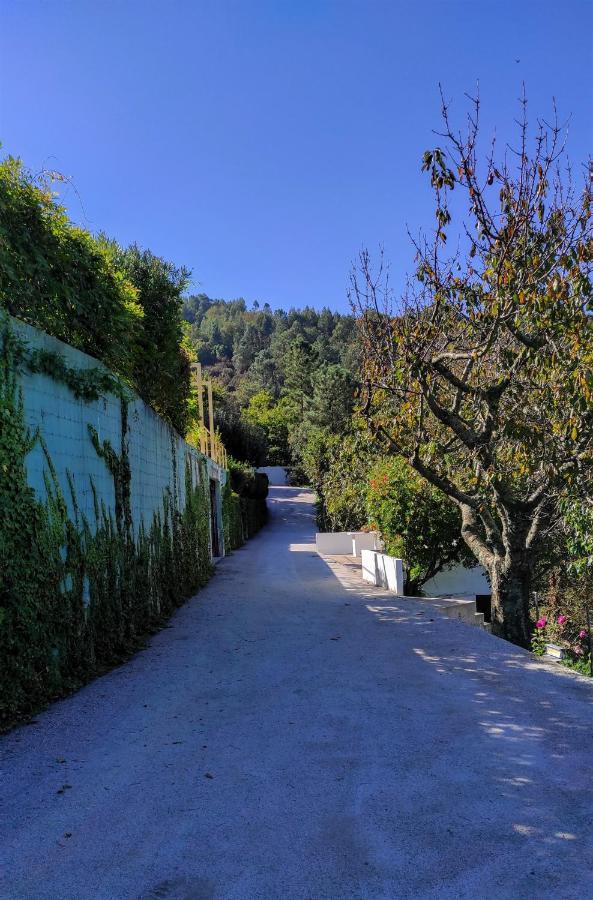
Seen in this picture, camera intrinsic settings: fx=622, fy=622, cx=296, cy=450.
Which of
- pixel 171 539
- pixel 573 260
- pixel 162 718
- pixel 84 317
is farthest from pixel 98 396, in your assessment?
pixel 573 260

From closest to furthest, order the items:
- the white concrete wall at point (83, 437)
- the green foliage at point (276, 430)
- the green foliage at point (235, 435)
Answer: the white concrete wall at point (83, 437) → the green foliage at point (235, 435) → the green foliage at point (276, 430)

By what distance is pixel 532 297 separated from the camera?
6.32 meters

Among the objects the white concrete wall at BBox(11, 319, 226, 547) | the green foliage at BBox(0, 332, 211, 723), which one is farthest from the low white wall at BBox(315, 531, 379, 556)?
the green foliage at BBox(0, 332, 211, 723)

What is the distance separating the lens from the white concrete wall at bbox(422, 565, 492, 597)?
14414 millimetres

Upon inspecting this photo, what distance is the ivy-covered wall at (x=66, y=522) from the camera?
4.68 metres

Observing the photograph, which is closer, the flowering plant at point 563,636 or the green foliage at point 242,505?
the flowering plant at point 563,636

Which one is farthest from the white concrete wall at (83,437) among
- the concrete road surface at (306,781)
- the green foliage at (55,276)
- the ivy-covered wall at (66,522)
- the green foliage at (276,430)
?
the green foliage at (276,430)

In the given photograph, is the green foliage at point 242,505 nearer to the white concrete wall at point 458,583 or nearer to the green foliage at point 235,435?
the green foliage at point 235,435

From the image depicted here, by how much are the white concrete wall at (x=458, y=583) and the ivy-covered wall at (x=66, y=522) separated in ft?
24.4

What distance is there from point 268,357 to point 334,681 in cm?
9501

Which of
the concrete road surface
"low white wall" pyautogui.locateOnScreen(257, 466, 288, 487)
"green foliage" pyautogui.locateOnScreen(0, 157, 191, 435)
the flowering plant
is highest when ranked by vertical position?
"green foliage" pyautogui.locateOnScreen(0, 157, 191, 435)

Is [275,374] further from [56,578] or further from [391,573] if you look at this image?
[56,578]

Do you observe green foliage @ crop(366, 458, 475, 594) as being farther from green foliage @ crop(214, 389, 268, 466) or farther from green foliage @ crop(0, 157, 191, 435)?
green foliage @ crop(214, 389, 268, 466)

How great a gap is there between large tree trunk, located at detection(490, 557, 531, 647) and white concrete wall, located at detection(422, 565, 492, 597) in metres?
4.77
